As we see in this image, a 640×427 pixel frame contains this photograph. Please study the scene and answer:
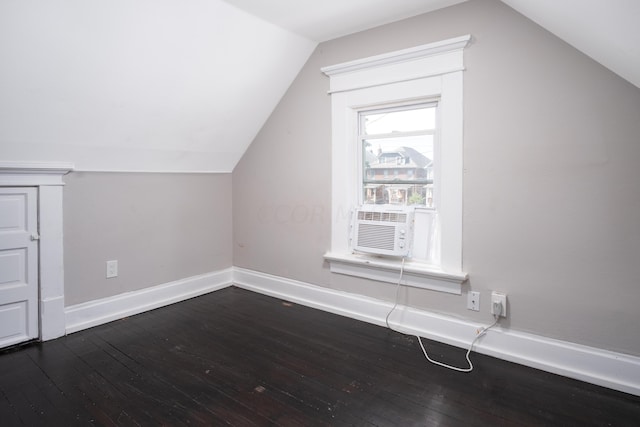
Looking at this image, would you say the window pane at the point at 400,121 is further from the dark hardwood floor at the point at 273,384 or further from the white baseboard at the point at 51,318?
the white baseboard at the point at 51,318

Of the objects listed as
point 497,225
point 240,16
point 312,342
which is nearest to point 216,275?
point 312,342

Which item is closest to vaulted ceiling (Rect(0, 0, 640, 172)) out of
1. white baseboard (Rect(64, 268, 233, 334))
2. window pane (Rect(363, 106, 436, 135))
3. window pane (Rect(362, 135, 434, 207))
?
window pane (Rect(363, 106, 436, 135))

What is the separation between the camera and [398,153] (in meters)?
2.74

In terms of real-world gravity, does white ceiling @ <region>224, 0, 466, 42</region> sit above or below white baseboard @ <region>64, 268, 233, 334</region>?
above

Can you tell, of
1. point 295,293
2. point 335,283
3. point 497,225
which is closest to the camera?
point 497,225

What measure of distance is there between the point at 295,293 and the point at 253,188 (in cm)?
107

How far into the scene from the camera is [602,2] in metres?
1.42

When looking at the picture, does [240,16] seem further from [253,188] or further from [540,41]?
[540,41]

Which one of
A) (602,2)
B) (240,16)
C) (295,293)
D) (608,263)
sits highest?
(240,16)

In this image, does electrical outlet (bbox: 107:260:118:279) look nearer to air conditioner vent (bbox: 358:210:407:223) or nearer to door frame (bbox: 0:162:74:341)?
door frame (bbox: 0:162:74:341)

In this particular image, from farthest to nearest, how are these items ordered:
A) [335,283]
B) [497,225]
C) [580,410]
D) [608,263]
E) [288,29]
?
[335,283]
[288,29]
[497,225]
[608,263]
[580,410]

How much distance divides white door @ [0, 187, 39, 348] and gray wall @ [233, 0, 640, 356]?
2.40m

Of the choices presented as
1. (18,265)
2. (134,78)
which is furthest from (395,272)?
(18,265)

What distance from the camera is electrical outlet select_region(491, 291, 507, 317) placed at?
224 cm
